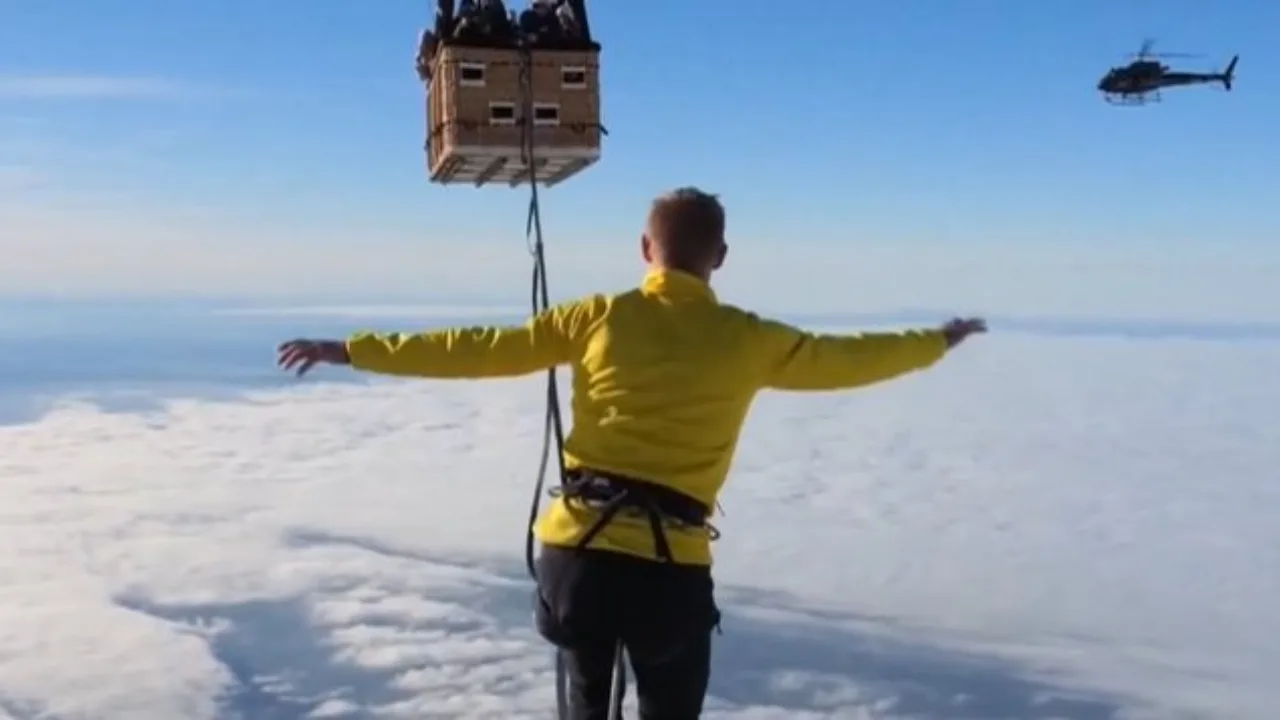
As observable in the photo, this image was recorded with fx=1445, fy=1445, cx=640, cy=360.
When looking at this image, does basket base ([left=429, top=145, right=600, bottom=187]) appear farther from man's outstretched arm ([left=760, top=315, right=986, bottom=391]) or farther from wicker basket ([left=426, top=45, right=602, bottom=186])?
man's outstretched arm ([left=760, top=315, right=986, bottom=391])

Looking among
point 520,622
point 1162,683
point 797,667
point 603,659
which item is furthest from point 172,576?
point 603,659

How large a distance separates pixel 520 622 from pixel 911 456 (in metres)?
76.8

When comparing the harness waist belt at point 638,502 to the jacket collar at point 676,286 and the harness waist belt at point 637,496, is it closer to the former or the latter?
the harness waist belt at point 637,496

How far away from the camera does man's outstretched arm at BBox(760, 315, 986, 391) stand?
3283 millimetres

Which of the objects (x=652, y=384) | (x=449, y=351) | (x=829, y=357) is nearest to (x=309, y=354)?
(x=449, y=351)

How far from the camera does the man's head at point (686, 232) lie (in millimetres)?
3195

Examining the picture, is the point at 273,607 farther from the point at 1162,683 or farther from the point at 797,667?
the point at 1162,683

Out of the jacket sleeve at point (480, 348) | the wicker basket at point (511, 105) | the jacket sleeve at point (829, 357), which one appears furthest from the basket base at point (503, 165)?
the jacket sleeve at point (829, 357)

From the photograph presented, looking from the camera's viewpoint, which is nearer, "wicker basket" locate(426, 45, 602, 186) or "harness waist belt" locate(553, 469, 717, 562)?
"harness waist belt" locate(553, 469, 717, 562)

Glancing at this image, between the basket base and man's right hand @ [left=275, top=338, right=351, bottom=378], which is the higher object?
the basket base

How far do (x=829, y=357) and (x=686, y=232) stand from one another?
1.42ft

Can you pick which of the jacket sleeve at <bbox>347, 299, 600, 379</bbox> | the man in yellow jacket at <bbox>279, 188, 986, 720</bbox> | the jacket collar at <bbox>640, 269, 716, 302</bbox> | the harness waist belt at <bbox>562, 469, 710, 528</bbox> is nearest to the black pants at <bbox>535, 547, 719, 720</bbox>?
the man in yellow jacket at <bbox>279, 188, 986, 720</bbox>

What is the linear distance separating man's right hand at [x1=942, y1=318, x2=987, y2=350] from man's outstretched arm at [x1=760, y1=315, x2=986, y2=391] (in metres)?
0.12

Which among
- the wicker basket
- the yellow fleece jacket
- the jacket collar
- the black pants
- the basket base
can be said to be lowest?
the black pants
